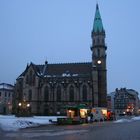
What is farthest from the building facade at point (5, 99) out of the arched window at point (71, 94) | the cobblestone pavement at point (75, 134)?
the cobblestone pavement at point (75, 134)

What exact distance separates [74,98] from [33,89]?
1347cm

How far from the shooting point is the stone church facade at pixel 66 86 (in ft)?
335

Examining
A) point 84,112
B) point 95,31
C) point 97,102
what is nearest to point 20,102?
point 97,102

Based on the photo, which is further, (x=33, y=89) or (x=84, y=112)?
(x=33, y=89)

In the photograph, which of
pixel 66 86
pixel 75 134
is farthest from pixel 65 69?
pixel 75 134

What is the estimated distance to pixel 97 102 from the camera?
3991 inches

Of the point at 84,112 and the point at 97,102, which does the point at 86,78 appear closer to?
the point at 97,102

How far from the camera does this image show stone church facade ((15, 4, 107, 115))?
102 meters

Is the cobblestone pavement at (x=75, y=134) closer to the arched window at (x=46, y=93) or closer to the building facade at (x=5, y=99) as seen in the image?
the arched window at (x=46, y=93)

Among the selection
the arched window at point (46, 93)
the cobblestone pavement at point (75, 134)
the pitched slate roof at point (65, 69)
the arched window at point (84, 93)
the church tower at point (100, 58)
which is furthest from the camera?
the pitched slate roof at point (65, 69)

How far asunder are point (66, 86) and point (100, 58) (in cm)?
1454

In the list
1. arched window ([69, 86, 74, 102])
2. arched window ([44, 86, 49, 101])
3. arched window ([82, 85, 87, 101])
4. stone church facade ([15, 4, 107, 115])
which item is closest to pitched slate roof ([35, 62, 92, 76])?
stone church facade ([15, 4, 107, 115])

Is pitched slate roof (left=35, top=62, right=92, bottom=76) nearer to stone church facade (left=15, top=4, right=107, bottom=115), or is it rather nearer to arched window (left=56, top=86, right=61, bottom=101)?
stone church facade (left=15, top=4, right=107, bottom=115)

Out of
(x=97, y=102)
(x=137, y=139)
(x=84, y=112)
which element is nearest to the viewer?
(x=137, y=139)
